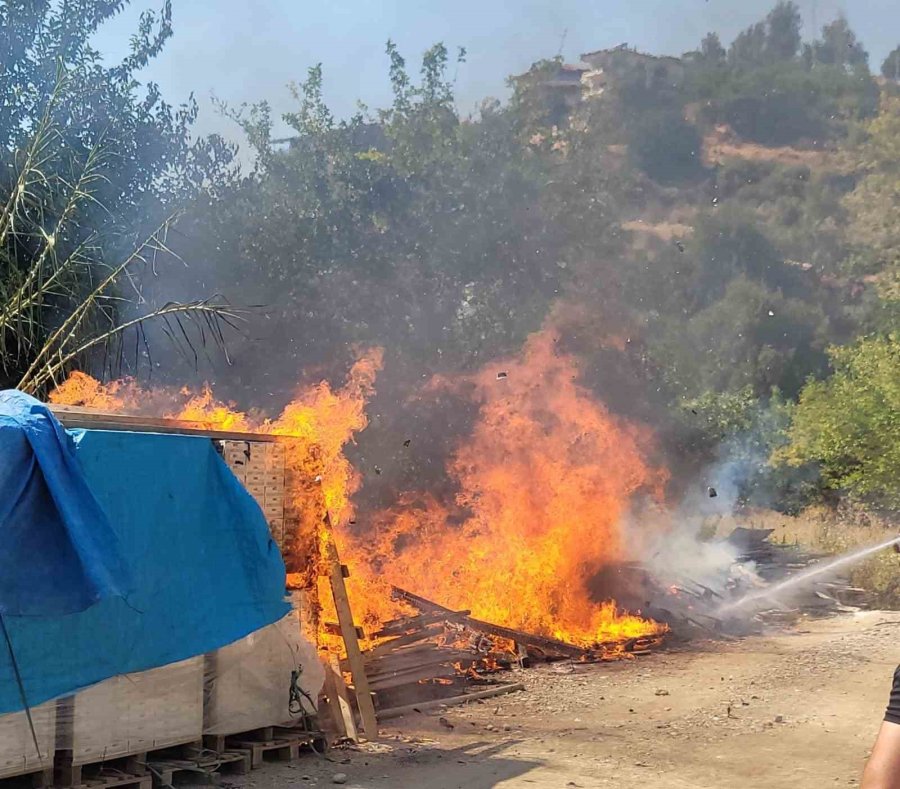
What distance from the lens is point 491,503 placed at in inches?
594

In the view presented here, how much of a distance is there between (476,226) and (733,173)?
5676 centimetres

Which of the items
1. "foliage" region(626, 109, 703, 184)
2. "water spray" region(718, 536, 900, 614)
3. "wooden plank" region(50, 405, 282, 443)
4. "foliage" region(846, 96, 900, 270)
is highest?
"foliage" region(626, 109, 703, 184)

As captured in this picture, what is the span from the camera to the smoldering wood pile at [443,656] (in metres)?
9.50

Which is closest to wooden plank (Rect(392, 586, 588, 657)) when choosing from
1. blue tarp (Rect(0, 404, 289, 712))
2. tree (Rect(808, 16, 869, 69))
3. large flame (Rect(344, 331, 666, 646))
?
large flame (Rect(344, 331, 666, 646))

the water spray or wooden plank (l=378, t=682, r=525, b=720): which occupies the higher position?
wooden plank (l=378, t=682, r=525, b=720)

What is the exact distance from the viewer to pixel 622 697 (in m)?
10.1

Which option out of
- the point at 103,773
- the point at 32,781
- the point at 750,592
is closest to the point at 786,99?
the point at 750,592

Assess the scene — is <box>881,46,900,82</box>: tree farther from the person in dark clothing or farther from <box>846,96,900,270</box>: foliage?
the person in dark clothing

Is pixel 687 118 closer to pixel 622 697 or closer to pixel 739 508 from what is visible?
pixel 739 508

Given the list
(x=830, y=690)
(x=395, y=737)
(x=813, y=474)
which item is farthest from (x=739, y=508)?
(x=395, y=737)

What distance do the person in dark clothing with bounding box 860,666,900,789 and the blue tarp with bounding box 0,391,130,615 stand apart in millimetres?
4472

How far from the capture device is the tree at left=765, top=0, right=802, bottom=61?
85438mm

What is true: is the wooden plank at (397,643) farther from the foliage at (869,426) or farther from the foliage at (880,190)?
the foliage at (880,190)

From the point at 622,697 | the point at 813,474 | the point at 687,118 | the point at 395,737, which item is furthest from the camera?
the point at 687,118
